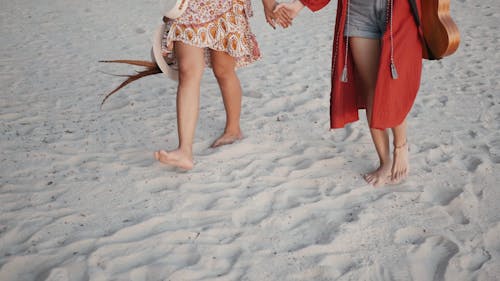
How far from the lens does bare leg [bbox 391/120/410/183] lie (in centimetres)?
294

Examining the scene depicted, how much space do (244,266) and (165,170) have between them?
1059 millimetres

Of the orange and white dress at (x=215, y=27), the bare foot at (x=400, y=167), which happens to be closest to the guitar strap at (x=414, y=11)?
the bare foot at (x=400, y=167)

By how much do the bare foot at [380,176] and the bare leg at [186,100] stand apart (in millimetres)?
1062

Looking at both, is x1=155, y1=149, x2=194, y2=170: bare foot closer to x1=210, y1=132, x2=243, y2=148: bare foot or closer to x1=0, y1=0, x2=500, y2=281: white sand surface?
x1=0, y1=0, x2=500, y2=281: white sand surface

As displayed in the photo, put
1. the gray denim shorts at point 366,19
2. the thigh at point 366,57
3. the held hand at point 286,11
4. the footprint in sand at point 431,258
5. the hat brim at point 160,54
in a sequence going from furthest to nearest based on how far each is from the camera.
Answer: the hat brim at point 160,54 → the held hand at point 286,11 → the thigh at point 366,57 → the gray denim shorts at point 366,19 → the footprint in sand at point 431,258

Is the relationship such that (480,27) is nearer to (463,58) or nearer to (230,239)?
(463,58)

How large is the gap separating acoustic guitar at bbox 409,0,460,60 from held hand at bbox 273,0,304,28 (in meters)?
0.62

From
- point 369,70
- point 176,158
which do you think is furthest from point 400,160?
point 176,158

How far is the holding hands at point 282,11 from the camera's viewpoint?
2.84m

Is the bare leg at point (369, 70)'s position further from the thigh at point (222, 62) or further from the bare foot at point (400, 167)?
the thigh at point (222, 62)

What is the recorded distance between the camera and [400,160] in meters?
2.97

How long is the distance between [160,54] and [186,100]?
1.16 feet

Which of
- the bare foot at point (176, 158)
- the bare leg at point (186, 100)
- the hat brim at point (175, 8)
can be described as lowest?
the bare foot at point (176, 158)

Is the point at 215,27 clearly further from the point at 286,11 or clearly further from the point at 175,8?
the point at 286,11
